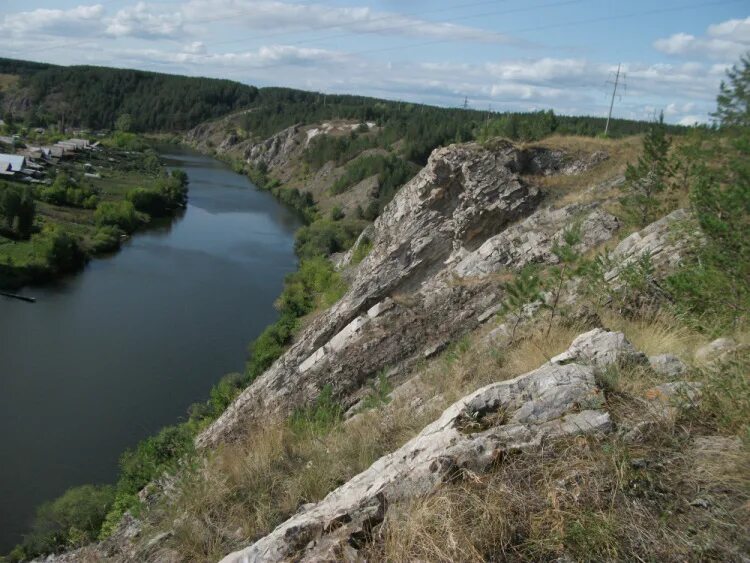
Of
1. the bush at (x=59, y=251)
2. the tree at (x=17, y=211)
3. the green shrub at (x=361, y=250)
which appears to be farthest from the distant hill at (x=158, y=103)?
the green shrub at (x=361, y=250)

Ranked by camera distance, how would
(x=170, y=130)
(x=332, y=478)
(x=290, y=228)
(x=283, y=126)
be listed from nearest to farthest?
1. (x=332, y=478)
2. (x=290, y=228)
3. (x=283, y=126)
4. (x=170, y=130)

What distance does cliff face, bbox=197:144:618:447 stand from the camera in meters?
11.7

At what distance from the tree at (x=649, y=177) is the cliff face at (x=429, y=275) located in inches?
32.0

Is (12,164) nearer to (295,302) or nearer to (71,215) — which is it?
(71,215)

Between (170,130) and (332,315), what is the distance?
394 feet

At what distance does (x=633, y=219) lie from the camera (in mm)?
11516

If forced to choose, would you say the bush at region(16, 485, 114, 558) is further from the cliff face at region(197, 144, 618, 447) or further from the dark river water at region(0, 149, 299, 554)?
the cliff face at region(197, 144, 618, 447)

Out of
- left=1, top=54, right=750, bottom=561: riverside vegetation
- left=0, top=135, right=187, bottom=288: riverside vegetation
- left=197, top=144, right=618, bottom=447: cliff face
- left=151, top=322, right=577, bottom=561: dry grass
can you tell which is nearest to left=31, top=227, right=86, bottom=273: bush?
left=0, top=135, right=187, bottom=288: riverside vegetation

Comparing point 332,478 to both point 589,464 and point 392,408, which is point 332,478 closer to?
point 392,408

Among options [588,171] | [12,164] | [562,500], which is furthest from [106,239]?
[562,500]

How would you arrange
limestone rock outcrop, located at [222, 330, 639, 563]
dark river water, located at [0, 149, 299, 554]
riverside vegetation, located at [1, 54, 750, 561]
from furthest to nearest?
1. dark river water, located at [0, 149, 299, 554]
2. limestone rock outcrop, located at [222, 330, 639, 563]
3. riverside vegetation, located at [1, 54, 750, 561]

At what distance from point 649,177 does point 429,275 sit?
7.33 meters

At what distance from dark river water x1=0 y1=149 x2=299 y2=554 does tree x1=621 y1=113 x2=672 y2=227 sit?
50.9 feet

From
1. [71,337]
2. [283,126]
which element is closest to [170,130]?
[283,126]
